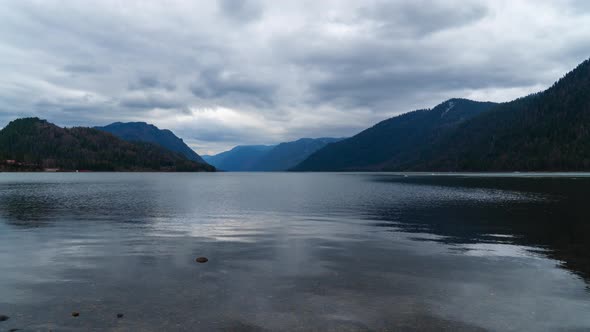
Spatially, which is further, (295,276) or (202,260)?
(202,260)

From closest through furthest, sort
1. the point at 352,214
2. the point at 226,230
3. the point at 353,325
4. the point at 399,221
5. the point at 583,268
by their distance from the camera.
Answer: the point at 353,325 < the point at 583,268 < the point at 226,230 < the point at 399,221 < the point at 352,214

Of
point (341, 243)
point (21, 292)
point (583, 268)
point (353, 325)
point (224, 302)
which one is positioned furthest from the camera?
point (341, 243)

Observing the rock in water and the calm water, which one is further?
the rock in water

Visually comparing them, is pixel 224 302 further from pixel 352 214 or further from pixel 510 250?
pixel 352 214

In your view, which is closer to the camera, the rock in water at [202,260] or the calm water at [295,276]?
the calm water at [295,276]

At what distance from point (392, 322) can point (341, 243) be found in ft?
66.3

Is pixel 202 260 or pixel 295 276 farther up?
pixel 202 260

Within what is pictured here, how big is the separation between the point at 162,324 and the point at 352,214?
159ft

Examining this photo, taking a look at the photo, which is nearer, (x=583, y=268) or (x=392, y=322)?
(x=392, y=322)

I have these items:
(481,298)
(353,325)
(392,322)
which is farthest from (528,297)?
(353,325)

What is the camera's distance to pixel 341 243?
37.2m

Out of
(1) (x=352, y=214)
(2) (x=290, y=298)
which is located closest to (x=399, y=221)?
(1) (x=352, y=214)

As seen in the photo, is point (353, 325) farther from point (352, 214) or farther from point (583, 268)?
point (352, 214)

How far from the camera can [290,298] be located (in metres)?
20.4
